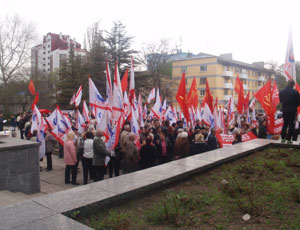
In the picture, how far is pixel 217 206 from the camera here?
142 inches

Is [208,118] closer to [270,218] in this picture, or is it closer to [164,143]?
[164,143]

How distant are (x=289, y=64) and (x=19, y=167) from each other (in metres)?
7.66

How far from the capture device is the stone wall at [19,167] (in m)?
6.61

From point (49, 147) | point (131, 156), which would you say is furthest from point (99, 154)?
point (49, 147)

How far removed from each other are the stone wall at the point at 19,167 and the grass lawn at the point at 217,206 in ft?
14.0

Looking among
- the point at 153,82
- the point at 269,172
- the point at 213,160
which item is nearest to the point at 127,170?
the point at 213,160

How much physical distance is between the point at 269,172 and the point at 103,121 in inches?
190

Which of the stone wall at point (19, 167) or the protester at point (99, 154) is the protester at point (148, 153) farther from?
the stone wall at point (19, 167)

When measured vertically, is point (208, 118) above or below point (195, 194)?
above

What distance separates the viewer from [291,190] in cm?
393

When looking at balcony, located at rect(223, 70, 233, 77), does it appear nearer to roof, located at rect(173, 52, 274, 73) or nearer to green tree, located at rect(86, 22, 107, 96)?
roof, located at rect(173, 52, 274, 73)

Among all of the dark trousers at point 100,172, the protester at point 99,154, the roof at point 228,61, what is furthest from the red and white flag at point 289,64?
the roof at point 228,61

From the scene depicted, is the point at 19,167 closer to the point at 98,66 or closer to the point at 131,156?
the point at 131,156

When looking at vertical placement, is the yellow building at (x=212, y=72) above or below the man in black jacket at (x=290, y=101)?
above
